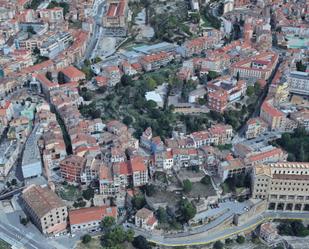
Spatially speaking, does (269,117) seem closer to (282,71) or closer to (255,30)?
(282,71)

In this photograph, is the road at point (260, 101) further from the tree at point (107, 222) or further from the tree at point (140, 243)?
the tree at point (107, 222)

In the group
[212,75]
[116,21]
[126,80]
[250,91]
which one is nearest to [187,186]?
[250,91]

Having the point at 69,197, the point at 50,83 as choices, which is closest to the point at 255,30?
the point at 50,83

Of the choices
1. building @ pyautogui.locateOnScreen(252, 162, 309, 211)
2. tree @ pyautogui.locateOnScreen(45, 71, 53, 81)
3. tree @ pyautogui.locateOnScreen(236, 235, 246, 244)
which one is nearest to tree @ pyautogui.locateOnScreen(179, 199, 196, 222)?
tree @ pyautogui.locateOnScreen(236, 235, 246, 244)

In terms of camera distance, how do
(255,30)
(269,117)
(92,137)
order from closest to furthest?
(92,137) → (269,117) → (255,30)

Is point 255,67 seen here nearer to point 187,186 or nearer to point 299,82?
point 299,82
